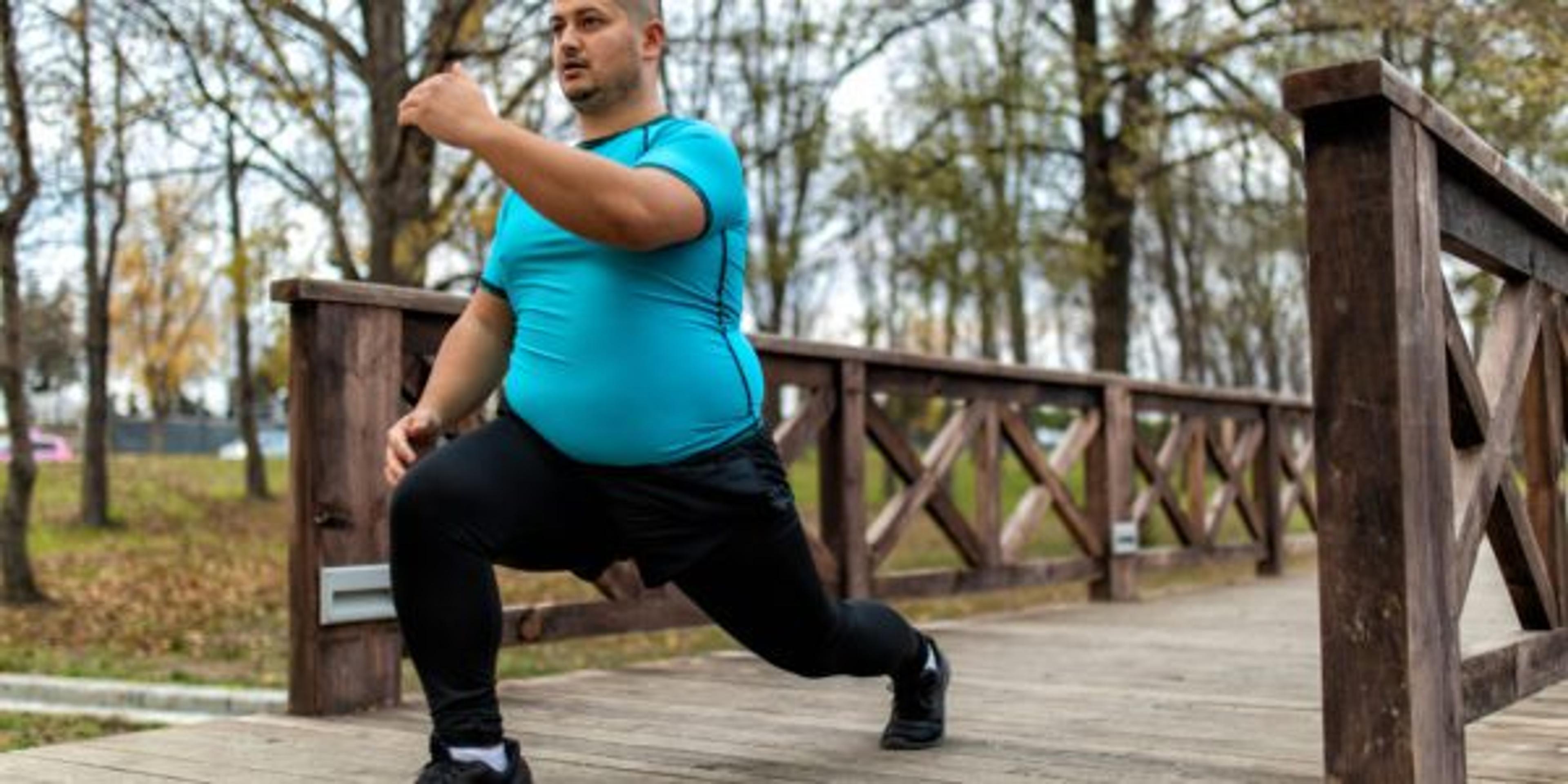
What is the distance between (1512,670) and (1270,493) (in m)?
6.74

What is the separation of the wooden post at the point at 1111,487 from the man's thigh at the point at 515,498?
202 inches

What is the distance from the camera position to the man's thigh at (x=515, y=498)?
8.81ft

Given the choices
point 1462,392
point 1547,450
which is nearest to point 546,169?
point 1462,392

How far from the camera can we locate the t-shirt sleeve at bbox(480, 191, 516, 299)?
2908 millimetres

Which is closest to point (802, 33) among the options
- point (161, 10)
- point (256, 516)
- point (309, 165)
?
point (309, 165)

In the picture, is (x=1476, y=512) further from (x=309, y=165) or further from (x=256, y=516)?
(x=256, y=516)

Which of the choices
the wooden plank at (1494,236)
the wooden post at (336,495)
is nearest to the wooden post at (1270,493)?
the wooden plank at (1494,236)

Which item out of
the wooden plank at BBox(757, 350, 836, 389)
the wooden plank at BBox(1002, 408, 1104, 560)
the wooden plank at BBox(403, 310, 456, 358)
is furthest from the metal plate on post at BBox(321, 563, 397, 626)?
the wooden plank at BBox(1002, 408, 1104, 560)

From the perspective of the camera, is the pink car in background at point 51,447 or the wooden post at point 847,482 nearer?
the wooden post at point 847,482

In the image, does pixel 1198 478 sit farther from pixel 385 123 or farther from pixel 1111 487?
pixel 385 123

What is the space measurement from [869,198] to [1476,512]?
16.6 m

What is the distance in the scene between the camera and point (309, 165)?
1612 centimetres

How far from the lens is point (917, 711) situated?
3445 millimetres

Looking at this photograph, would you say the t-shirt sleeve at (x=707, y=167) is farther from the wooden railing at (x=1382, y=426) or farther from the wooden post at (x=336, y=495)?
the wooden post at (x=336, y=495)
